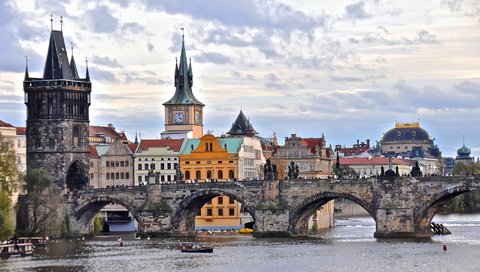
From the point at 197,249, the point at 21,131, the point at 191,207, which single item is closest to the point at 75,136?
the point at 21,131

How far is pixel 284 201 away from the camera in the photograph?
152m

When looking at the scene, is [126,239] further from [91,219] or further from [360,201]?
[360,201]

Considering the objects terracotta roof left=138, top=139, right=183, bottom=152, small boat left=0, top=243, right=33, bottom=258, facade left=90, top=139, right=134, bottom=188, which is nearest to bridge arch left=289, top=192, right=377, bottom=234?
small boat left=0, top=243, right=33, bottom=258

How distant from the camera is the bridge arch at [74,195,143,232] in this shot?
529 feet

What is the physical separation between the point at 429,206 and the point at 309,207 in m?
14.2

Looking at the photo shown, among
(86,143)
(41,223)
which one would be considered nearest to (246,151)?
(86,143)

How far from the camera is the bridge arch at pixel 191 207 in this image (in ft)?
507

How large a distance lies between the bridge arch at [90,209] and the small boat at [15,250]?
2742cm

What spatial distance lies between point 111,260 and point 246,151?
6377 centimetres

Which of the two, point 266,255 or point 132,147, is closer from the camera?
point 266,255

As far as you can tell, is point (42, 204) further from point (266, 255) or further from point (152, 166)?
point (266, 255)

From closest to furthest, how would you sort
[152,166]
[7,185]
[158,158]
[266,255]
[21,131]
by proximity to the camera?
[266,255], [7,185], [21,131], [152,166], [158,158]

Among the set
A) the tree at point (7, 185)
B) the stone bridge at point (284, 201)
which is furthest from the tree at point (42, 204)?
the tree at point (7, 185)

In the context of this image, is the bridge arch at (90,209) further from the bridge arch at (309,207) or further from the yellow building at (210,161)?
the yellow building at (210,161)
